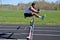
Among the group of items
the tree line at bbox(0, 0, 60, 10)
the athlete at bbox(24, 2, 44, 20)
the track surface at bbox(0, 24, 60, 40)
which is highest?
the athlete at bbox(24, 2, 44, 20)

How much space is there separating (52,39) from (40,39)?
631mm

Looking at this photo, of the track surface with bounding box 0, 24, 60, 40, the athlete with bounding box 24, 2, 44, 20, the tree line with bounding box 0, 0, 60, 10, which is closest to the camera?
the athlete with bounding box 24, 2, 44, 20

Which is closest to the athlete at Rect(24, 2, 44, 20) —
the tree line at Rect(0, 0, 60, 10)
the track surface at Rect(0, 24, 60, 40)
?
the track surface at Rect(0, 24, 60, 40)

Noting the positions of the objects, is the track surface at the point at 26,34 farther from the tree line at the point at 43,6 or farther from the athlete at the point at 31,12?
the tree line at the point at 43,6

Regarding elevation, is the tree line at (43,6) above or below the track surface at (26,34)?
below

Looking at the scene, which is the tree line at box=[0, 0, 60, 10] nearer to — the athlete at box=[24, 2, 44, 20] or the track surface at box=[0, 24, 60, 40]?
the track surface at box=[0, 24, 60, 40]

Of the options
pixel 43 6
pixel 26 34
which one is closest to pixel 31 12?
pixel 26 34

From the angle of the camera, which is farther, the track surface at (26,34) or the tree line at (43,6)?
the tree line at (43,6)

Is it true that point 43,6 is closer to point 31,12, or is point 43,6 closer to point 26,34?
point 26,34

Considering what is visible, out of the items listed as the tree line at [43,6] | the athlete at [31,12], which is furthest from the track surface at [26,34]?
the tree line at [43,6]

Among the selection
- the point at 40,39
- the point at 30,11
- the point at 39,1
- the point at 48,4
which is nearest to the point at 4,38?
the point at 40,39

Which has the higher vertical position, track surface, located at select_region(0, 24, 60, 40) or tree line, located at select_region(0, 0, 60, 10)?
track surface, located at select_region(0, 24, 60, 40)

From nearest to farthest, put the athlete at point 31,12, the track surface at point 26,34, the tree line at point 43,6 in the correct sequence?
the athlete at point 31,12, the track surface at point 26,34, the tree line at point 43,6

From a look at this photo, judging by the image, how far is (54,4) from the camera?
5459 cm
